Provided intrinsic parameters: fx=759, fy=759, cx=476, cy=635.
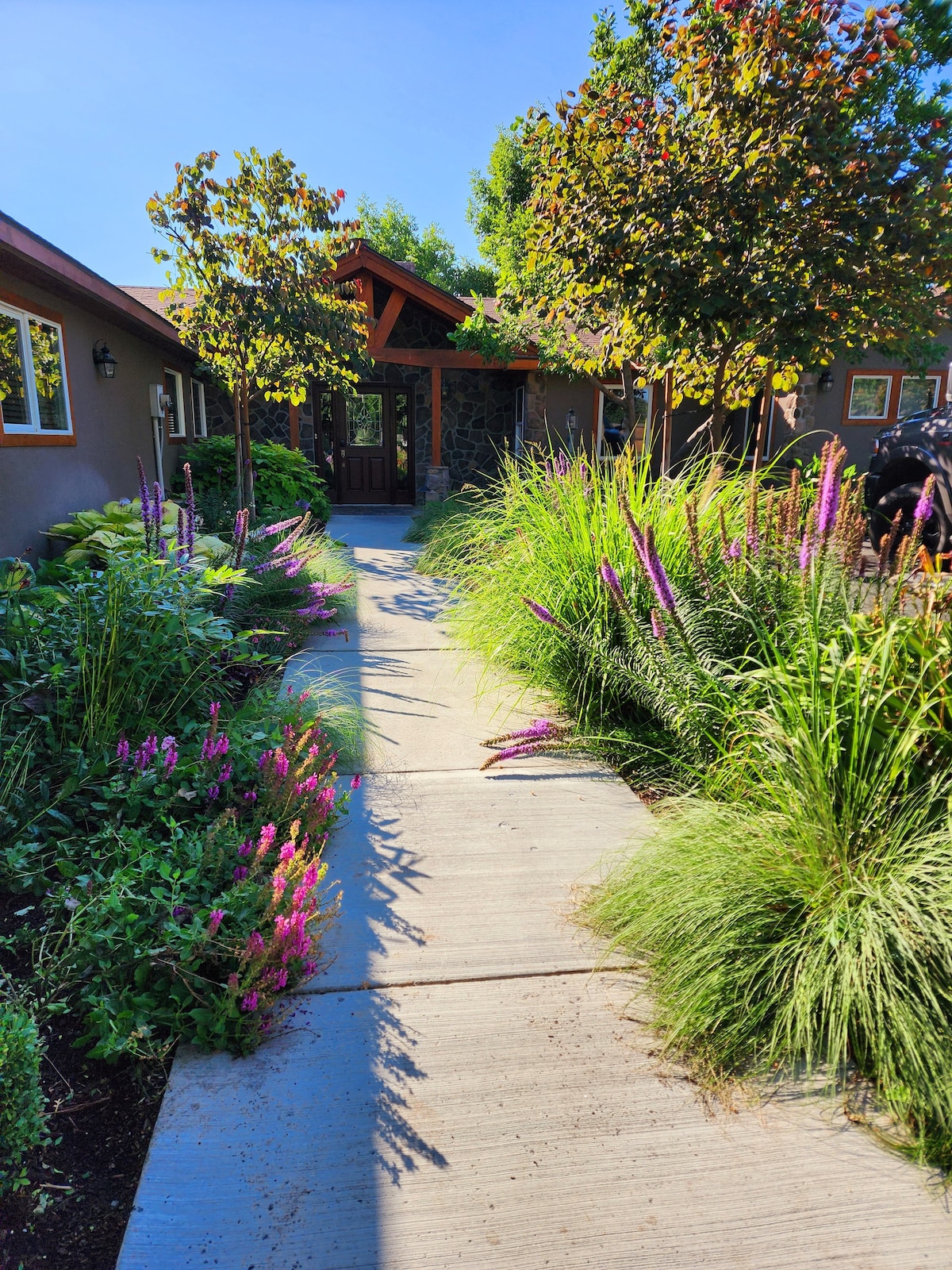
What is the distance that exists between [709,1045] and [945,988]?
57cm

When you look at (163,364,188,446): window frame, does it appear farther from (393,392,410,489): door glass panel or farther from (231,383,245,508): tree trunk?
(393,392,410,489): door glass panel

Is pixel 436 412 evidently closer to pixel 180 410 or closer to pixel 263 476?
pixel 263 476

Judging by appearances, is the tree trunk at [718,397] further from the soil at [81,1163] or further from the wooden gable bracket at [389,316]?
the wooden gable bracket at [389,316]

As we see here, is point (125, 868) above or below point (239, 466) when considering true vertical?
below

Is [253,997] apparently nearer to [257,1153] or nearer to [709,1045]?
[257,1153]

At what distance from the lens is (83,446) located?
25.6 ft

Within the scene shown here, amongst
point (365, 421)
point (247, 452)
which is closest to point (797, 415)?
point (365, 421)

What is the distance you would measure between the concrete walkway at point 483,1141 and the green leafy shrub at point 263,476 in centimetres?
875

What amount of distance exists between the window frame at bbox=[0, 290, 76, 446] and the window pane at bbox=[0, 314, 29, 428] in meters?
0.03

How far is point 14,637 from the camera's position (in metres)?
3.26

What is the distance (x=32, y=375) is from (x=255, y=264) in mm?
3254

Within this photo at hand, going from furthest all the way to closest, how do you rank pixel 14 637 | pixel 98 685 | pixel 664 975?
pixel 14 637 → pixel 98 685 → pixel 664 975

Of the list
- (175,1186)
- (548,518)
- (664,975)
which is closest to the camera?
(175,1186)

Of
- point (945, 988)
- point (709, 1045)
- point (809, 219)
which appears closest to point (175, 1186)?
point (709, 1045)
